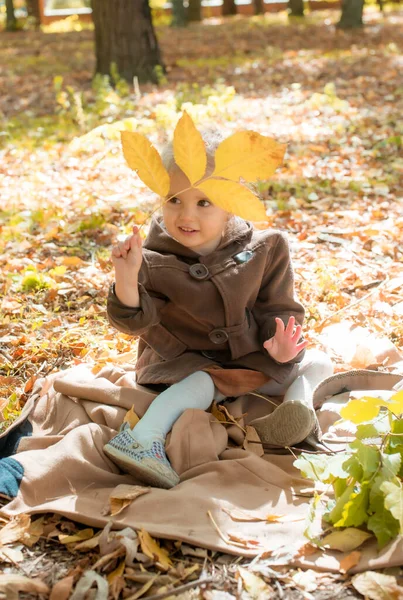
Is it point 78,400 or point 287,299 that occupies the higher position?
point 287,299

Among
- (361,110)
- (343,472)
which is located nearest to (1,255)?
(343,472)

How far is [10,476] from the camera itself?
2.29 metres

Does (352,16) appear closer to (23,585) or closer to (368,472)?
(368,472)

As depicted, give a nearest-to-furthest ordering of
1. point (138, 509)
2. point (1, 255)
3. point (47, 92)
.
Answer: point (138, 509), point (1, 255), point (47, 92)

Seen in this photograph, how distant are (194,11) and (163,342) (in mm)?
18416

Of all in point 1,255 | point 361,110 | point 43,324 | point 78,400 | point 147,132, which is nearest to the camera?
point 78,400

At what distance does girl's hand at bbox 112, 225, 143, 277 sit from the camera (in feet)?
7.57

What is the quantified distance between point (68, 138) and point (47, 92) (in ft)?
9.98

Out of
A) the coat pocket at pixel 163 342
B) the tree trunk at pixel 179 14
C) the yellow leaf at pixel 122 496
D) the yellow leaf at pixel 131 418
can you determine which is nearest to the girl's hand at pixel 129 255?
the coat pocket at pixel 163 342

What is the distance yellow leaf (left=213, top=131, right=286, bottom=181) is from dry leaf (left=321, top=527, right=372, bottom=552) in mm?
1039

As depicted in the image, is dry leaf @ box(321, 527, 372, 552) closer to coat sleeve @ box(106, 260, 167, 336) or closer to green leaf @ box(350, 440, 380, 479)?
green leaf @ box(350, 440, 380, 479)

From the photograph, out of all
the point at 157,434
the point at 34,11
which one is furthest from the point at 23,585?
the point at 34,11

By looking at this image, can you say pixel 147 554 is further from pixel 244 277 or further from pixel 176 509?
pixel 244 277

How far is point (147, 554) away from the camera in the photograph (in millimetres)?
1996
